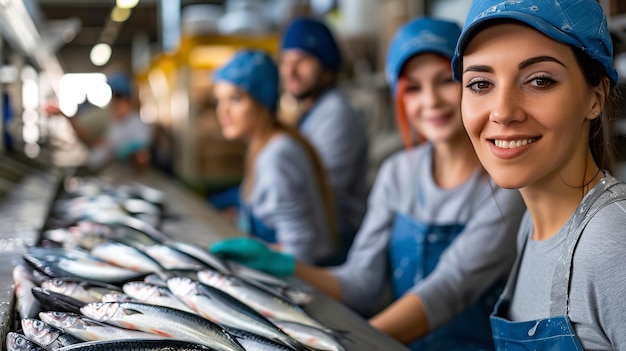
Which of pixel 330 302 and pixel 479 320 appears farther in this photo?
pixel 479 320

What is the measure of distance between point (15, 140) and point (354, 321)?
383 cm

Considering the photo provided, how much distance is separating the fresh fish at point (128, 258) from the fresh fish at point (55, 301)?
30cm

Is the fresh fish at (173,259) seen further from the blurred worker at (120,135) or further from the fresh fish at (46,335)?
the blurred worker at (120,135)

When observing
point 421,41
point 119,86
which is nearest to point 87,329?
point 421,41

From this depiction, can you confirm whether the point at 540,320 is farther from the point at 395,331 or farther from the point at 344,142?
the point at 344,142

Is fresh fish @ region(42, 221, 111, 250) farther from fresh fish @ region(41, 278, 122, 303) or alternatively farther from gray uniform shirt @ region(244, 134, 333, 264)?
gray uniform shirt @ region(244, 134, 333, 264)

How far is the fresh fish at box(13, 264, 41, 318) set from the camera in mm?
1425

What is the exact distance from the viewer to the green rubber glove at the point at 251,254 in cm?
220

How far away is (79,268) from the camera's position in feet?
5.47

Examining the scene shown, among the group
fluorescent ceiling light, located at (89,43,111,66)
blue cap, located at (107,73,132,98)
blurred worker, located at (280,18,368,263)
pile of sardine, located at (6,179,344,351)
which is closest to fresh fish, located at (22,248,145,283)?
pile of sardine, located at (6,179,344,351)

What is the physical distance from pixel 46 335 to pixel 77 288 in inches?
10.0

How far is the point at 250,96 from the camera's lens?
11.5ft

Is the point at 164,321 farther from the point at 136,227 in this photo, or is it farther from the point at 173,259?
the point at 136,227

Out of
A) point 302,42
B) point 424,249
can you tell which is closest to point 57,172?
point 302,42
